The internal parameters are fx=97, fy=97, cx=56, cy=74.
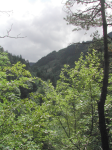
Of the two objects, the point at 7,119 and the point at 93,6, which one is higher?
the point at 93,6

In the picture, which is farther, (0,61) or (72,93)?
(0,61)

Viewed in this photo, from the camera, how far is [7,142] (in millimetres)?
2652

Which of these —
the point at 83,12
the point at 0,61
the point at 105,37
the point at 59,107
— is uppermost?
the point at 83,12

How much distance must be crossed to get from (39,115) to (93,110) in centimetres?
256

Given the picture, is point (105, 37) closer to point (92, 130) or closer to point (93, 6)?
point (93, 6)

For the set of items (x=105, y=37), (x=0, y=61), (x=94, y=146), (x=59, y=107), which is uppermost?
(x=105, y=37)

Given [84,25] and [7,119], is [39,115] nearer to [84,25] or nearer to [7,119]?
[7,119]

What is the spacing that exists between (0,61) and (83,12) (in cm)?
495

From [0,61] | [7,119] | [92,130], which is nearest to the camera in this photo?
[7,119]

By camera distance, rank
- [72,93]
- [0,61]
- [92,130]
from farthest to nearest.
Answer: [0,61]
[72,93]
[92,130]

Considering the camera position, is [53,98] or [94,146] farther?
[53,98]

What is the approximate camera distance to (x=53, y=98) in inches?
192

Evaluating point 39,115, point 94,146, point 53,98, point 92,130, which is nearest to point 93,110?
point 92,130

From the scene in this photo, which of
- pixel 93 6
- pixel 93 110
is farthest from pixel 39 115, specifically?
pixel 93 6
